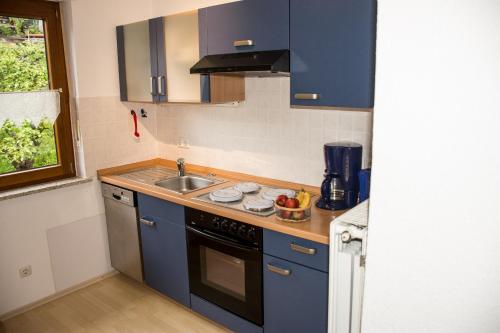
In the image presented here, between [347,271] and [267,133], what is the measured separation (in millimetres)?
1417

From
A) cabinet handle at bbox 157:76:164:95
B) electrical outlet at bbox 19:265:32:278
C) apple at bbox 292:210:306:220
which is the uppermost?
cabinet handle at bbox 157:76:164:95

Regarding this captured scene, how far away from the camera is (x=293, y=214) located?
2.12 metres

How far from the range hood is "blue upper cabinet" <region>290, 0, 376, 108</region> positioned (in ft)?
0.23

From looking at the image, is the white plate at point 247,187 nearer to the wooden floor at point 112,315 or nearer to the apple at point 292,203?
the apple at point 292,203

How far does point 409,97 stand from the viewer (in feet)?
3.57

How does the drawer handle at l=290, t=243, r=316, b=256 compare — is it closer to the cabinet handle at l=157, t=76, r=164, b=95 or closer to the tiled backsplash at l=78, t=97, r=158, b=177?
the cabinet handle at l=157, t=76, r=164, b=95

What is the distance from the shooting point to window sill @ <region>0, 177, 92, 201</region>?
2.72m

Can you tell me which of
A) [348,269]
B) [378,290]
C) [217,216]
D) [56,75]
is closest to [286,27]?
[217,216]

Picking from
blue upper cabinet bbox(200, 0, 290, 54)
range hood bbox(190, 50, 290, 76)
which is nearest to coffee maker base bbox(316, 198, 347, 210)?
range hood bbox(190, 50, 290, 76)

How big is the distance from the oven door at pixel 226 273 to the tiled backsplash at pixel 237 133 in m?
0.67

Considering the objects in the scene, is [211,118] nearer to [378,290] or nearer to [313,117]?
[313,117]

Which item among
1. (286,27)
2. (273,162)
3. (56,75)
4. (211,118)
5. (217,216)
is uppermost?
(286,27)

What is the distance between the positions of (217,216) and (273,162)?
64cm

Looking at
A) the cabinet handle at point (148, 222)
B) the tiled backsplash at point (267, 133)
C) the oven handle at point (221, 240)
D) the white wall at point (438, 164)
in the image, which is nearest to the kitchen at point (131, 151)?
the tiled backsplash at point (267, 133)
